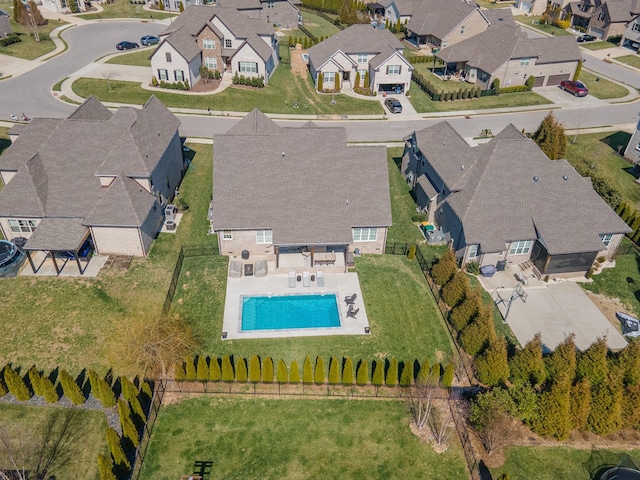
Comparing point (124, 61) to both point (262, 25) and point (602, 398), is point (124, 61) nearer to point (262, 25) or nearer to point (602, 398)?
point (262, 25)

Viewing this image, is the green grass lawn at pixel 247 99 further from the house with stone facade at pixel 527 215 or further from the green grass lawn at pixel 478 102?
the house with stone facade at pixel 527 215

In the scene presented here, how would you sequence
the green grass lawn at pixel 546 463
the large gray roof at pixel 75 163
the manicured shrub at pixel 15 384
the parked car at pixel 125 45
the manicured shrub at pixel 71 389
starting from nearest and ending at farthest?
the green grass lawn at pixel 546 463 < the manicured shrub at pixel 71 389 < the manicured shrub at pixel 15 384 < the large gray roof at pixel 75 163 < the parked car at pixel 125 45

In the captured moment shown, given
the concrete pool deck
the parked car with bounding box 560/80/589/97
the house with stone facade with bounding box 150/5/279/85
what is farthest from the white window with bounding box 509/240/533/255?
the house with stone facade with bounding box 150/5/279/85

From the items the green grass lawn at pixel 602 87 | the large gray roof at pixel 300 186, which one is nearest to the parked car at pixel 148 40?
the large gray roof at pixel 300 186

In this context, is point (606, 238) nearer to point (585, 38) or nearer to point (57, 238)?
point (57, 238)

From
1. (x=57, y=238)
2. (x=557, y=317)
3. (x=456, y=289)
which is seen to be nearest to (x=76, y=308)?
(x=57, y=238)

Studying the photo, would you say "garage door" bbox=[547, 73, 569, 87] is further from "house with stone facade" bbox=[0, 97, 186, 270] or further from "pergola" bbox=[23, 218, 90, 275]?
"pergola" bbox=[23, 218, 90, 275]
